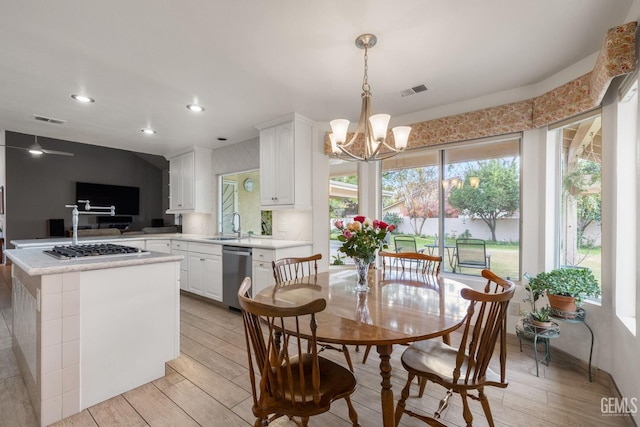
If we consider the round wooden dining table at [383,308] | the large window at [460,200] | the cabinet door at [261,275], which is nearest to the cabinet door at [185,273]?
the cabinet door at [261,275]

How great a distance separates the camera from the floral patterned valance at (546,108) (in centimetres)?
171

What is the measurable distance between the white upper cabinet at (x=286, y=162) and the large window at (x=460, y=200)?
3.54ft

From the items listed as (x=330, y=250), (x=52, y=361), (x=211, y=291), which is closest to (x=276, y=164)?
(x=330, y=250)

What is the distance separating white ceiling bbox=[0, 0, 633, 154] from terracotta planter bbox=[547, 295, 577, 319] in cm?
194

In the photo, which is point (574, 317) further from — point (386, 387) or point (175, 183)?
point (175, 183)

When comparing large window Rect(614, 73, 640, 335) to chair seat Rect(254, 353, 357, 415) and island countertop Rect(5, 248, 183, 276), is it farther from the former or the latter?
island countertop Rect(5, 248, 183, 276)

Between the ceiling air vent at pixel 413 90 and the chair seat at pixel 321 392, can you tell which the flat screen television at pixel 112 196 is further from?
the chair seat at pixel 321 392

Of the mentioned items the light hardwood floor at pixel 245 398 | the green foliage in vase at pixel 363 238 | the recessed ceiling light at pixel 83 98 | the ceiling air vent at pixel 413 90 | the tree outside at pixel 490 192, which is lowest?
the light hardwood floor at pixel 245 398

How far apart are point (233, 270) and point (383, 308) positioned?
259cm

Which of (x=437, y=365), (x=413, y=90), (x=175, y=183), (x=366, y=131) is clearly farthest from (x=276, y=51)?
(x=175, y=183)

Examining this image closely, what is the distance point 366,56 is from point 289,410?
7.71 ft

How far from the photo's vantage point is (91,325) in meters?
1.88

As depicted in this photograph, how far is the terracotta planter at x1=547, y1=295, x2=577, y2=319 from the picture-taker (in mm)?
2225

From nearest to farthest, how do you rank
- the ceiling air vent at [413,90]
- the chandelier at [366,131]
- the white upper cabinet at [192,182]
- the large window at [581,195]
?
the chandelier at [366,131]
the large window at [581,195]
the ceiling air vent at [413,90]
the white upper cabinet at [192,182]
